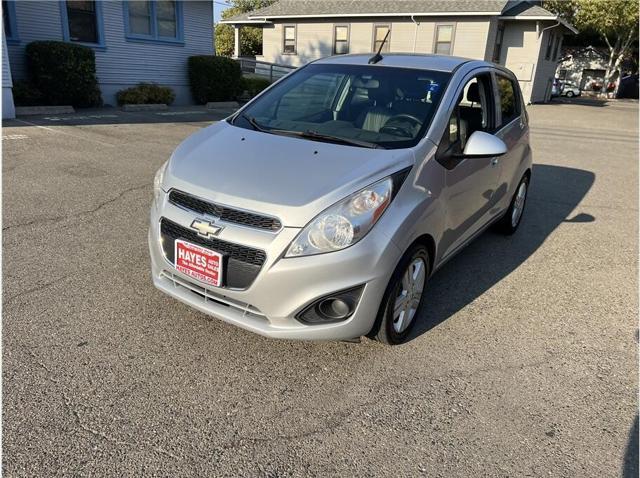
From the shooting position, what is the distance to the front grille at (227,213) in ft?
8.38

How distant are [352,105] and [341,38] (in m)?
→ 23.2

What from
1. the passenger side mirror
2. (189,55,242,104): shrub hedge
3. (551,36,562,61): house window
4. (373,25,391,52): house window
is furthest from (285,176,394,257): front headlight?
(551,36,562,61): house window

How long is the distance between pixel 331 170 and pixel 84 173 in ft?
16.1

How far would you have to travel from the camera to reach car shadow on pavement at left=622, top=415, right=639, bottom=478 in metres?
2.30

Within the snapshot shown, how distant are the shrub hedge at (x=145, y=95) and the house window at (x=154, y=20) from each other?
136 cm

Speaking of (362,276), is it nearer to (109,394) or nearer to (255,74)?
(109,394)

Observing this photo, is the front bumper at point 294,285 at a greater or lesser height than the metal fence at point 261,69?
lesser

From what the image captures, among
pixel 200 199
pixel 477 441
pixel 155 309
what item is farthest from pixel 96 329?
pixel 477 441

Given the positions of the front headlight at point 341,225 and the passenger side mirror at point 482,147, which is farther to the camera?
the passenger side mirror at point 482,147

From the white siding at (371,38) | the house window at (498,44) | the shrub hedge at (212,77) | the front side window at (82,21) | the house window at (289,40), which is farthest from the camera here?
the house window at (289,40)

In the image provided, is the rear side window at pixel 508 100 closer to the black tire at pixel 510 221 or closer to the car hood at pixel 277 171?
the black tire at pixel 510 221

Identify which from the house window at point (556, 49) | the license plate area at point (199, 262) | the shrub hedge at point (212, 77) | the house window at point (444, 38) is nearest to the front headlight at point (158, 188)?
the license plate area at point (199, 262)

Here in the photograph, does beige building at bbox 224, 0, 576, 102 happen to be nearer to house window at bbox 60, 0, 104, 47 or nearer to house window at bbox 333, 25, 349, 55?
house window at bbox 333, 25, 349, 55

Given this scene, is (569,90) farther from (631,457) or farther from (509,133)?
(631,457)
